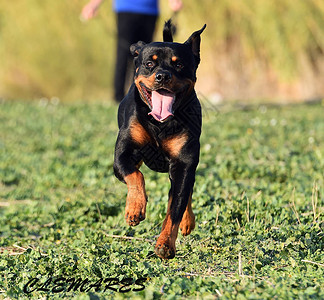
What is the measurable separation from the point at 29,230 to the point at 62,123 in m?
4.56

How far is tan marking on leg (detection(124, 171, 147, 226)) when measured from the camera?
291cm

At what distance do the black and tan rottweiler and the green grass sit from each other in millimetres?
283

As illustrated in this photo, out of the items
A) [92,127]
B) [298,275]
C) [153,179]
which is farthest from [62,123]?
[298,275]

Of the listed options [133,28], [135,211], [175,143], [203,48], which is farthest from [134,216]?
[203,48]

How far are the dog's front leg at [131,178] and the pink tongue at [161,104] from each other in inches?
10.2

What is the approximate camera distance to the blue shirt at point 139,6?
8492 mm

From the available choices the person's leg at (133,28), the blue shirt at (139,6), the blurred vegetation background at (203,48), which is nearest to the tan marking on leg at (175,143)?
the person's leg at (133,28)

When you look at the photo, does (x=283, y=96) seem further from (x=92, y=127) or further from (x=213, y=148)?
(x=213, y=148)

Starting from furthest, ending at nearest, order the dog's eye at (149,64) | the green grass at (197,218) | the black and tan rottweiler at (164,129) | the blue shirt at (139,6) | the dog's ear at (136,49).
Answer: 1. the blue shirt at (139,6)
2. the dog's ear at (136,49)
3. the dog's eye at (149,64)
4. the black and tan rottweiler at (164,129)
5. the green grass at (197,218)

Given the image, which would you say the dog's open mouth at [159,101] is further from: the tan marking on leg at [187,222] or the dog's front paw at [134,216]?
the tan marking on leg at [187,222]

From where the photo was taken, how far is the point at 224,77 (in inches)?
539

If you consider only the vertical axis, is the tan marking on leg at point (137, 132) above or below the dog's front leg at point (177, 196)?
above

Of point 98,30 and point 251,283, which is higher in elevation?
point 98,30

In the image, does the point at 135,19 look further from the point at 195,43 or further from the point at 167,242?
the point at 167,242
